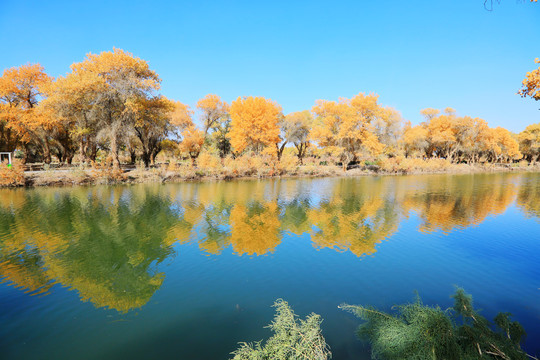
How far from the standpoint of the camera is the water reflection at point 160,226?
10.2 metres

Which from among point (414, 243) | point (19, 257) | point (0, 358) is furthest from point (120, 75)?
point (414, 243)

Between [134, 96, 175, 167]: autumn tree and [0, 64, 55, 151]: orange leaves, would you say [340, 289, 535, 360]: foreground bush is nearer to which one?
[134, 96, 175, 167]: autumn tree

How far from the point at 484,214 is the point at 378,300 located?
17221 mm

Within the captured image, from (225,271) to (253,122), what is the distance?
40.6m

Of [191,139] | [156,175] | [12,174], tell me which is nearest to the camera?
[12,174]

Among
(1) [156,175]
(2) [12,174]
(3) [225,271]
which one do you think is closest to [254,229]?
(3) [225,271]

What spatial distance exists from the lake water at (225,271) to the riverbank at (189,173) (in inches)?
683

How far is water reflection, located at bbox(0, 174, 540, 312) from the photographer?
10.2m

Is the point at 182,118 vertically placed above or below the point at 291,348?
above

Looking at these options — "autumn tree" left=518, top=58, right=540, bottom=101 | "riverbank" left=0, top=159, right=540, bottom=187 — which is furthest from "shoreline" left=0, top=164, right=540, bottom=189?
"autumn tree" left=518, top=58, right=540, bottom=101

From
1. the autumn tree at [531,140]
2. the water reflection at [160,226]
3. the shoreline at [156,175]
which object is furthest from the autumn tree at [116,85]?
the autumn tree at [531,140]

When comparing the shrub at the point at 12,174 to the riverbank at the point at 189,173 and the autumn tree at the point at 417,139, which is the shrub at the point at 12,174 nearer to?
the riverbank at the point at 189,173

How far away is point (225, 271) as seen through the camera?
10.7 meters

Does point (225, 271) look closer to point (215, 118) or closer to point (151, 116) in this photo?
point (151, 116)
